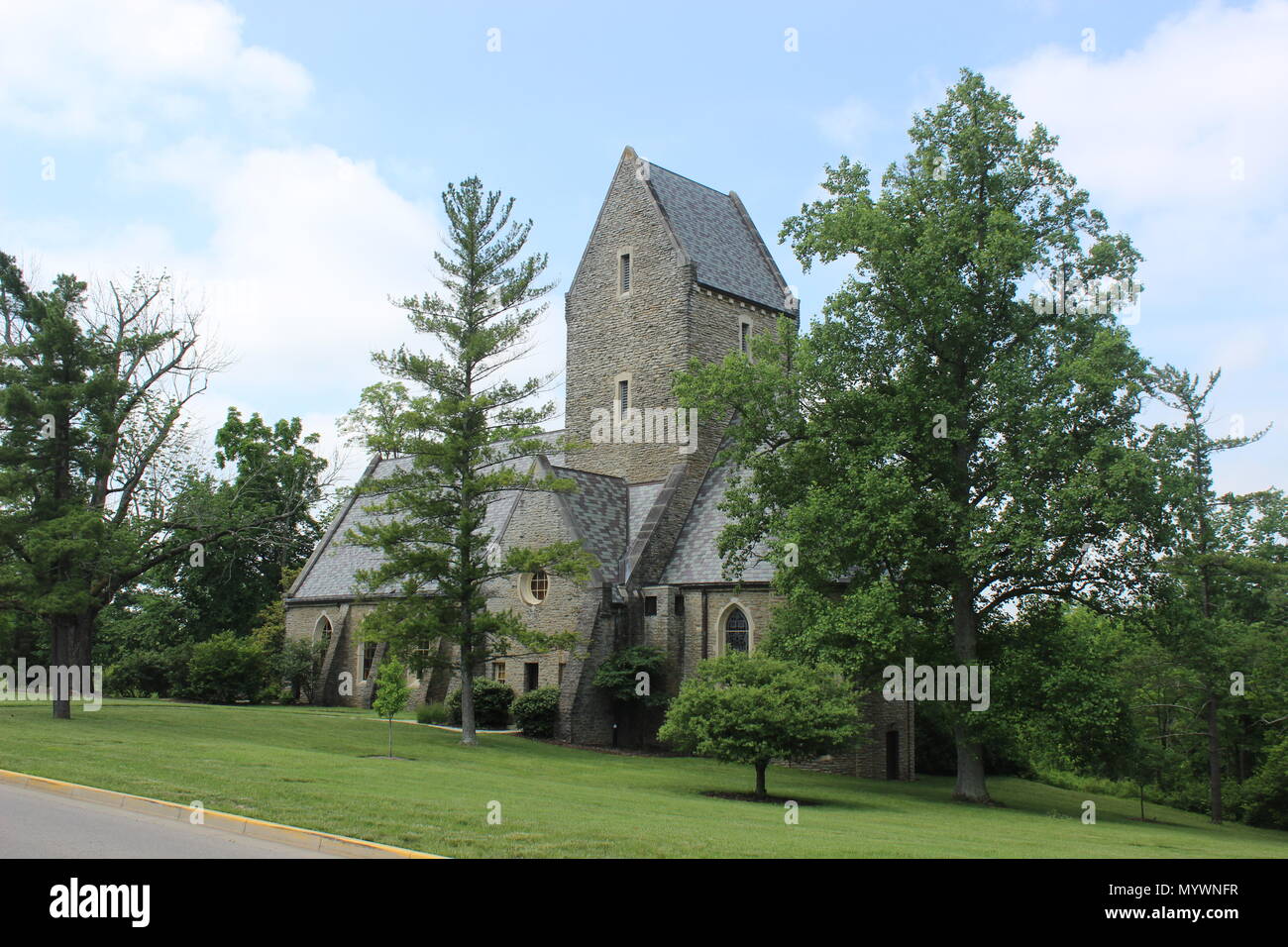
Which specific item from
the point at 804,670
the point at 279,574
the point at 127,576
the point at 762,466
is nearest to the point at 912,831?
the point at 804,670

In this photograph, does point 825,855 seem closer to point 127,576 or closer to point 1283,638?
point 127,576

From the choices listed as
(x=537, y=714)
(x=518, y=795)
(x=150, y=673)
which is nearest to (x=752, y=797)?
(x=518, y=795)

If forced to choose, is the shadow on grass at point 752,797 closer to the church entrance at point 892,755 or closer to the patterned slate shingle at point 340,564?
the church entrance at point 892,755

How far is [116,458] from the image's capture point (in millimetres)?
29922

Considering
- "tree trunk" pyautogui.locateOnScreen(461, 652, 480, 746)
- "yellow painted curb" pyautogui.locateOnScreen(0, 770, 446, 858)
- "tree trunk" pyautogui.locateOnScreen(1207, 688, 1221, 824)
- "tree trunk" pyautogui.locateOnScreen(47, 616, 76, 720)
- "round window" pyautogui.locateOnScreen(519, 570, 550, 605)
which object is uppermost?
"round window" pyautogui.locateOnScreen(519, 570, 550, 605)

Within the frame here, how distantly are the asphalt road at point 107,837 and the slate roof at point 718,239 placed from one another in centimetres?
2996

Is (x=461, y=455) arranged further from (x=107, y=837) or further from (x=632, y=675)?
(x=107, y=837)

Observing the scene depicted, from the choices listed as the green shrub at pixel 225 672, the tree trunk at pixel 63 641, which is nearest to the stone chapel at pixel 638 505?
the green shrub at pixel 225 672

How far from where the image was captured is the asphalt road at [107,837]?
33.0 ft

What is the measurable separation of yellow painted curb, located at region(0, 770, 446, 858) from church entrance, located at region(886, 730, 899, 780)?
23.1m

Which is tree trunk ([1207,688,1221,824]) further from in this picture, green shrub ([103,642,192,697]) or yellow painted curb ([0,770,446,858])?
green shrub ([103,642,192,697])

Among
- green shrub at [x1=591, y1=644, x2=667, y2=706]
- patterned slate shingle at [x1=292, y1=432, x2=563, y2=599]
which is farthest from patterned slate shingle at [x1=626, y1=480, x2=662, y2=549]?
patterned slate shingle at [x1=292, y1=432, x2=563, y2=599]

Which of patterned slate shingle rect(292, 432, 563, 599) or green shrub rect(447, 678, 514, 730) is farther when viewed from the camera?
patterned slate shingle rect(292, 432, 563, 599)

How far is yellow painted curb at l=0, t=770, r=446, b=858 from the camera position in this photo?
1048 cm
